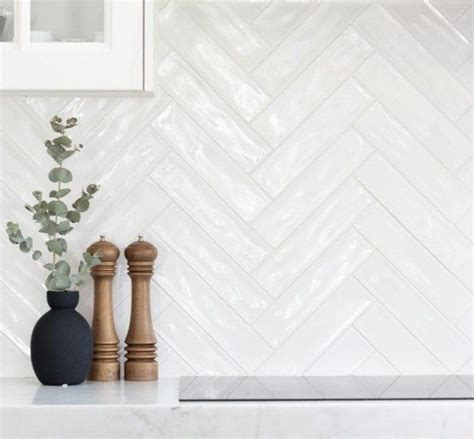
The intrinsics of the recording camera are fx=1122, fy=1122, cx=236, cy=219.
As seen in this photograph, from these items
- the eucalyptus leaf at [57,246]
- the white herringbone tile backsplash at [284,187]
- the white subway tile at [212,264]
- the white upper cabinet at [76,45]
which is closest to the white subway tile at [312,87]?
the white herringbone tile backsplash at [284,187]

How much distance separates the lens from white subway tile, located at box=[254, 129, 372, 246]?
217cm

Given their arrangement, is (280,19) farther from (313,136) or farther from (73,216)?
(73,216)

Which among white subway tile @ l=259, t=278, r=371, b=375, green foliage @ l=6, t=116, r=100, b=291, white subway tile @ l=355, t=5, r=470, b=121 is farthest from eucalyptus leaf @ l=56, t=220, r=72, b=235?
white subway tile @ l=355, t=5, r=470, b=121

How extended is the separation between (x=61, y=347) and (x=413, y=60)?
87 centimetres

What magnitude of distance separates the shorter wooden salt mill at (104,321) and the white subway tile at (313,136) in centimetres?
33

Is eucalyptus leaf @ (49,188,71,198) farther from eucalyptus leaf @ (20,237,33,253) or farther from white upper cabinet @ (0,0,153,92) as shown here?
white upper cabinet @ (0,0,153,92)

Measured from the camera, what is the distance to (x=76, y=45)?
1.93m

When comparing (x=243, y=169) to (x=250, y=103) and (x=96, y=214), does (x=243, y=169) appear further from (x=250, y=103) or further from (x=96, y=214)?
(x=96, y=214)

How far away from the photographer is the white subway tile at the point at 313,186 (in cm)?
217

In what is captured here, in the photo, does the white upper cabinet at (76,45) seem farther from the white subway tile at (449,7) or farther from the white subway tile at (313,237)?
the white subway tile at (449,7)

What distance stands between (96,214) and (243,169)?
0.97 feet

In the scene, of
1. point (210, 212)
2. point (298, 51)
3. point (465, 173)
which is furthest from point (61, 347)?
point (465, 173)

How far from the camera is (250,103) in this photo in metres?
2.18

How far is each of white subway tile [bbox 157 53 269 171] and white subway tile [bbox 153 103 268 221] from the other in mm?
16
